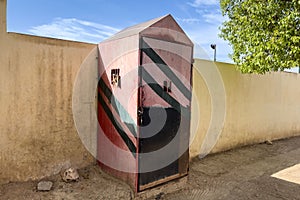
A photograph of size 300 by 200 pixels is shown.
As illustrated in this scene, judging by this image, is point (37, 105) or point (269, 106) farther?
point (269, 106)

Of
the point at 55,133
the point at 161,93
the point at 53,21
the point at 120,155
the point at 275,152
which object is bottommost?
the point at 275,152

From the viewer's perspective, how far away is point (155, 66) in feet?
10.7

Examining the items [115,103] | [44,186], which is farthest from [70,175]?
[115,103]

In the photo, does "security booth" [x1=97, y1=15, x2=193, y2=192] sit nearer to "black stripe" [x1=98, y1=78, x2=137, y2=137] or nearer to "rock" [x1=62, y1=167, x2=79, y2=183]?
"black stripe" [x1=98, y1=78, x2=137, y2=137]

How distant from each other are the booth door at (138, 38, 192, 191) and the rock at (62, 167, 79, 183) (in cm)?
105

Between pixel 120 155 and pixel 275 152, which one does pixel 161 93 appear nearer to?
pixel 120 155

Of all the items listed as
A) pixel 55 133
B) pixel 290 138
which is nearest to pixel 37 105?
pixel 55 133

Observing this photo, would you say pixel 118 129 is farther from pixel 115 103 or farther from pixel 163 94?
pixel 163 94

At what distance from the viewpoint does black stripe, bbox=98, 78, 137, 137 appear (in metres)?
3.21

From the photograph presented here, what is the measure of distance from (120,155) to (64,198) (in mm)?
941

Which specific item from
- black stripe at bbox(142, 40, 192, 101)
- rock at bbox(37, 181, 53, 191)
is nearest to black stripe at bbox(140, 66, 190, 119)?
black stripe at bbox(142, 40, 192, 101)

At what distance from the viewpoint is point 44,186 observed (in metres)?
3.24

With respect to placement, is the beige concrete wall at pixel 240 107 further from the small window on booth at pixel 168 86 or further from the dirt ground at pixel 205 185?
the small window on booth at pixel 168 86

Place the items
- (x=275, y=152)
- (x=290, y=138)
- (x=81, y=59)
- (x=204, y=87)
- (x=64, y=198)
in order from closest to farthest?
(x=64, y=198) → (x=81, y=59) → (x=204, y=87) → (x=275, y=152) → (x=290, y=138)
